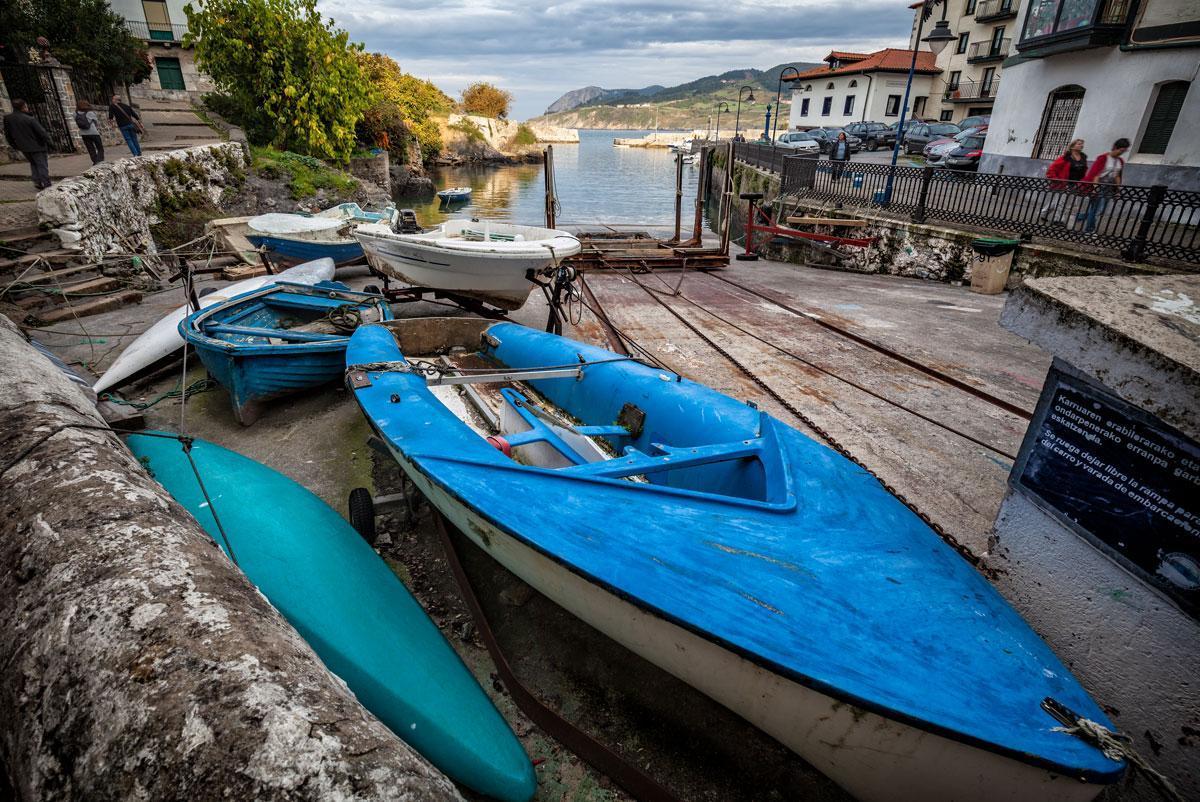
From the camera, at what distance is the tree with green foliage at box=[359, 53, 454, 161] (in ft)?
95.1

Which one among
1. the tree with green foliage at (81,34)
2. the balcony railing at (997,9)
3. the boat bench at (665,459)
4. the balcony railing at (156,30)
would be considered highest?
the balcony railing at (997,9)

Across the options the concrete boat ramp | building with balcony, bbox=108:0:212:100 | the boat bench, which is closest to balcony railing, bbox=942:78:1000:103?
the concrete boat ramp

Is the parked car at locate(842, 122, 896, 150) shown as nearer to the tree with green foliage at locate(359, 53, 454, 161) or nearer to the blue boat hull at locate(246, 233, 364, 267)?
the tree with green foliage at locate(359, 53, 454, 161)

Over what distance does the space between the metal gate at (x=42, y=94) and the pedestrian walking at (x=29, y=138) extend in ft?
16.2

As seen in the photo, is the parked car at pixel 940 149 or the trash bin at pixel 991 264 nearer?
the trash bin at pixel 991 264

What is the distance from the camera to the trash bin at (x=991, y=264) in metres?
9.12

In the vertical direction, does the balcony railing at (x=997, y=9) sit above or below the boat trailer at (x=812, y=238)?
above

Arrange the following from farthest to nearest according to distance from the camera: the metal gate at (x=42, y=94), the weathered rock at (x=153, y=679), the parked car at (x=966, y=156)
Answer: the parked car at (x=966, y=156) → the metal gate at (x=42, y=94) → the weathered rock at (x=153, y=679)

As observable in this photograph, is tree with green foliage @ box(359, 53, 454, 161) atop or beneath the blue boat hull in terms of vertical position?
atop

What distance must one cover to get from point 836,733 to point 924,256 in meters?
11.3

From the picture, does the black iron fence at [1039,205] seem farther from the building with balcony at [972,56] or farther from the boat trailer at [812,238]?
the building with balcony at [972,56]

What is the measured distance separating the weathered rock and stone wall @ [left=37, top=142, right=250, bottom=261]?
9.82 m

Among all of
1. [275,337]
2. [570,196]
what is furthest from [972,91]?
[275,337]

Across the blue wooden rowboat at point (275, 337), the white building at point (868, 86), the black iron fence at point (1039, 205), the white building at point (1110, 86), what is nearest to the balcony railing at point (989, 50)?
the white building at point (868, 86)
